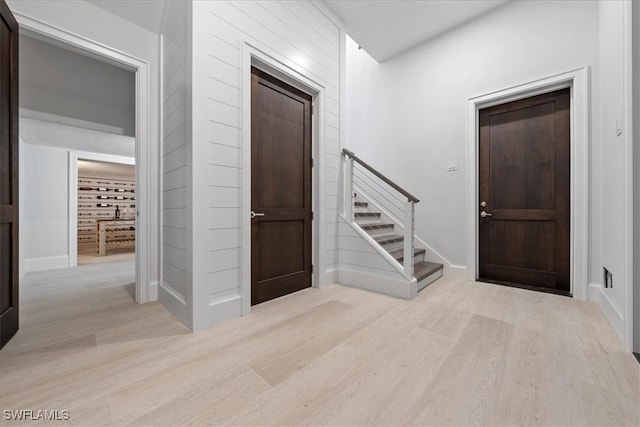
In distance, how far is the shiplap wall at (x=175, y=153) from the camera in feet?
6.80

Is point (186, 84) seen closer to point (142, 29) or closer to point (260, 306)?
point (142, 29)

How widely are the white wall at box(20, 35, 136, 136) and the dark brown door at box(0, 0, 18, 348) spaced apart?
1.38 metres

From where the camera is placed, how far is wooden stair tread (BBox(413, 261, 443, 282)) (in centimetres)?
286

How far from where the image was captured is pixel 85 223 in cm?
658

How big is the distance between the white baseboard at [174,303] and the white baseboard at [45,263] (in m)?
3.34

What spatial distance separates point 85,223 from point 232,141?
694 centimetres

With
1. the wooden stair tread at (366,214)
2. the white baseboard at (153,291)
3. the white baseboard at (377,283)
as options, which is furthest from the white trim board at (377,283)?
the white baseboard at (153,291)

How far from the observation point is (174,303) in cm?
223

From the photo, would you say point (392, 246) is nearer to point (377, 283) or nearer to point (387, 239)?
point (387, 239)

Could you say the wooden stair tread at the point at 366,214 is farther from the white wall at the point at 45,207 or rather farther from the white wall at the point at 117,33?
the white wall at the point at 45,207

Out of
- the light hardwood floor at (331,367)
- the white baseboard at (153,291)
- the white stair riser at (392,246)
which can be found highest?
the white stair riser at (392,246)

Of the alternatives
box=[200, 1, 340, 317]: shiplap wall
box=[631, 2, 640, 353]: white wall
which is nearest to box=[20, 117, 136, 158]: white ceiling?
box=[200, 1, 340, 317]: shiplap wall

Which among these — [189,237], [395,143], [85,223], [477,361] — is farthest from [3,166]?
[85,223]

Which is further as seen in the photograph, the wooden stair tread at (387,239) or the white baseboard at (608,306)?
the wooden stair tread at (387,239)
